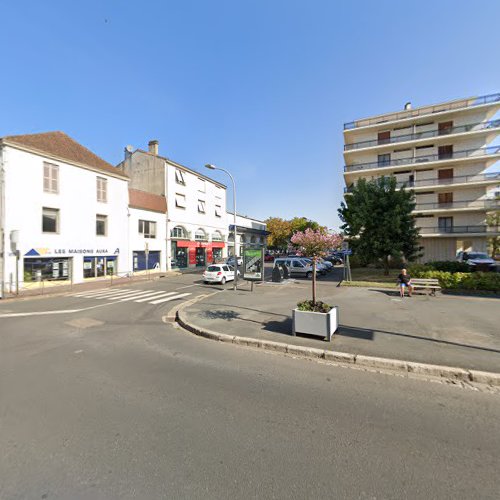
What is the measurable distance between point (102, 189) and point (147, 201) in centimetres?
452

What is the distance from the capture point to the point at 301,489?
2236 millimetres

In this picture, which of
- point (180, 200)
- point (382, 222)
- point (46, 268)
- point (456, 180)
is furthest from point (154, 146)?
point (456, 180)

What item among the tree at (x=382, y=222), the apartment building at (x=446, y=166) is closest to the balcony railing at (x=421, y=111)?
the apartment building at (x=446, y=166)

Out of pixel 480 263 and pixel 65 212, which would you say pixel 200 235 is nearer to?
pixel 65 212

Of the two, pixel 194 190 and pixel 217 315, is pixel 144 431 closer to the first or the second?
pixel 217 315

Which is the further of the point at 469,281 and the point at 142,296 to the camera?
the point at 142,296

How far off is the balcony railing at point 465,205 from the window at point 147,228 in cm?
2768

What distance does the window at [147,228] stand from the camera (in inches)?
926

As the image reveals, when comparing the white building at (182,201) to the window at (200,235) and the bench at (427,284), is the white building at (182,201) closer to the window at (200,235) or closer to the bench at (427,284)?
the window at (200,235)

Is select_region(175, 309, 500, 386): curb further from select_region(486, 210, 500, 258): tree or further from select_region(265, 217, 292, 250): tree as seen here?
select_region(265, 217, 292, 250): tree

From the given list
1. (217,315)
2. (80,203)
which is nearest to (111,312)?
(217,315)

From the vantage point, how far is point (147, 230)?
79.6ft

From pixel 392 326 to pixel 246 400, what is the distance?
194 inches

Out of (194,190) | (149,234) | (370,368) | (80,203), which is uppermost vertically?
(194,190)
